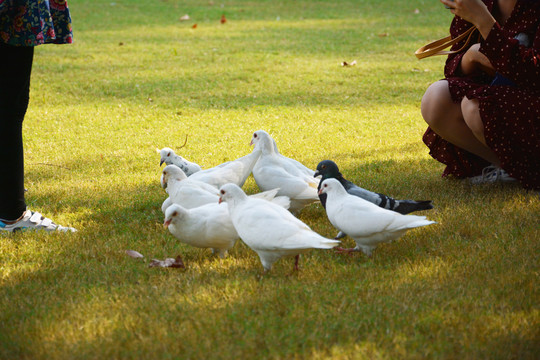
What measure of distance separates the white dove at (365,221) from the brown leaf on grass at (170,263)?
2.70 feet

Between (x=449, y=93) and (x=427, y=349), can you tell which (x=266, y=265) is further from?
(x=449, y=93)

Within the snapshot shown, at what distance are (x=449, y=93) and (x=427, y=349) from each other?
2400 millimetres

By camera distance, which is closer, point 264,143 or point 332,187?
point 332,187

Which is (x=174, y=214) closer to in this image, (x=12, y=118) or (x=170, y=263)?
(x=170, y=263)

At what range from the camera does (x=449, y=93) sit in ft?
14.1

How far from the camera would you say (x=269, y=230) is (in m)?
2.99

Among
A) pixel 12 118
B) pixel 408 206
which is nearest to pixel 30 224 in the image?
pixel 12 118

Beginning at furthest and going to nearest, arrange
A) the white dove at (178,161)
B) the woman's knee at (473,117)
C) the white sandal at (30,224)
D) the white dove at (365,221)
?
the white dove at (178,161) → the woman's knee at (473,117) → the white sandal at (30,224) → the white dove at (365,221)

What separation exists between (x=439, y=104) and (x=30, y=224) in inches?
109

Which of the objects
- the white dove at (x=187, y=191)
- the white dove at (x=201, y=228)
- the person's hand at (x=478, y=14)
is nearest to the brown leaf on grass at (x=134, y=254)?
the white dove at (x=201, y=228)

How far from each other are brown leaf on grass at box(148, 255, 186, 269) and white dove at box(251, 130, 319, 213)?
3.00ft

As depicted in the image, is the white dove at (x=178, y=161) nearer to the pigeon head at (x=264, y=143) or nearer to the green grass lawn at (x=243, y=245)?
the green grass lawn at (x=243, y=245)

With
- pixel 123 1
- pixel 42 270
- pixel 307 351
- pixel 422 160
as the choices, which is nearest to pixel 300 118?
pixel 422 160

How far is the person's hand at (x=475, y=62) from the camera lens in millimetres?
4148
